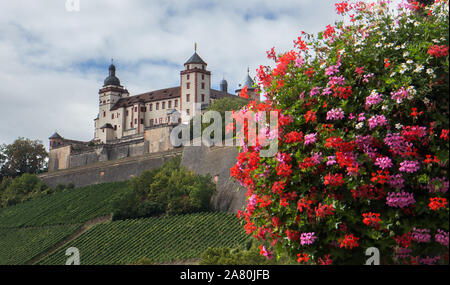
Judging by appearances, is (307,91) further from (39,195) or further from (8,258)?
(39,195)

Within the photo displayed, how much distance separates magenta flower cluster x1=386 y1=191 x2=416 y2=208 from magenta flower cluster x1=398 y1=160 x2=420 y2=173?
1.06ft

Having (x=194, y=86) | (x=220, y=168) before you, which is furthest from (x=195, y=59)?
(x=220, y=168)

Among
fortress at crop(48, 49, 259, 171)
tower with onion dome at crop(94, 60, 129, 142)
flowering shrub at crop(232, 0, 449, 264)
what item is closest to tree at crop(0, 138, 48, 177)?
fortress at crop(48, 49, 259, 171)

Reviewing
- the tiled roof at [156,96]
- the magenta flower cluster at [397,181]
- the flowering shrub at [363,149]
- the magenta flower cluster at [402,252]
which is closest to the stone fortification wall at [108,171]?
the tiled roof at [156,96]

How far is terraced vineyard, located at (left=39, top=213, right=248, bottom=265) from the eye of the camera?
115ft

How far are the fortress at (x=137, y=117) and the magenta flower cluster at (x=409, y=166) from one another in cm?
5360

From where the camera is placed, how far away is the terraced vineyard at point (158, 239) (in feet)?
115

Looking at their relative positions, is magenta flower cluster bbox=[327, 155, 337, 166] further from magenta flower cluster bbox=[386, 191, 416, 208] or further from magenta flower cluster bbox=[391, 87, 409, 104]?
magenta flower cluster bbox=[391, 87, 409, 104]

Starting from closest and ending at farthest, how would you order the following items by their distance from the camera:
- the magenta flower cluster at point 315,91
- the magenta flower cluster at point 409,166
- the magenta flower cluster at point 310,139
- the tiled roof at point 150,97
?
1. the magenta flower cluster at point 409,166
2. the magenta flower cluster at point 310,139
3. the magenta flower cluster at point 315,91
4. the tiled roof at point 150,97

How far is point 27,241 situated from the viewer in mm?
48375

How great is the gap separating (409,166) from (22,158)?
76.9m

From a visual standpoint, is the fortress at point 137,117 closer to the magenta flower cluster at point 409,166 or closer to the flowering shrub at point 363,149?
the flowering shrub at point 363,149
